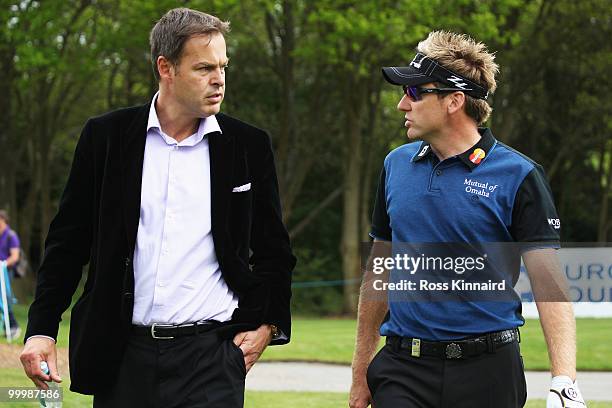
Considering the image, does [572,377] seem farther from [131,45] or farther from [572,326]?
[131,45]

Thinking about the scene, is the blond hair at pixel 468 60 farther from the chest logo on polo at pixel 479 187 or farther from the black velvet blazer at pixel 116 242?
the black velvet blazer at pixel 116 242

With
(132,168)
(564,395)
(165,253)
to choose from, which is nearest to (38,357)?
(165,253)

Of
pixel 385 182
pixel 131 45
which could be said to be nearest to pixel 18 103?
pixel 131 45

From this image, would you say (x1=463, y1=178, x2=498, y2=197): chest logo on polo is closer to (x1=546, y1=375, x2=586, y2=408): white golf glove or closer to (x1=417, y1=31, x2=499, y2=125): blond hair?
(x1=417, y1=31, x2=499, y2=125): blond hair

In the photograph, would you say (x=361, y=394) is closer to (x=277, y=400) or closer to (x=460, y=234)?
(x=460, y=234)

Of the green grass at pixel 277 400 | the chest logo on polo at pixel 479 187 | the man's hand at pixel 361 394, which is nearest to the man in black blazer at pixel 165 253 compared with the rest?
the man's hand at pixel 361 394

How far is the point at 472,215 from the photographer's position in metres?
4.47

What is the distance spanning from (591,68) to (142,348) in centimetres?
3067

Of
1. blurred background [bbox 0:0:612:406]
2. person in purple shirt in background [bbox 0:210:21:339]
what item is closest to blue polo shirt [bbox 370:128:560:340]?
person in purple shirt in background [bbox 0:210:21:339]

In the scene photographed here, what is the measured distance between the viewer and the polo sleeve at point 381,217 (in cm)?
489

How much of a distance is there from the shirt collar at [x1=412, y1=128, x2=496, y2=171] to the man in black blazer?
2.40 ft

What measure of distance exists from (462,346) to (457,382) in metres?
0.14

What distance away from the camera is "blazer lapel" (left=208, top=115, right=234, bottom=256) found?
435 cm

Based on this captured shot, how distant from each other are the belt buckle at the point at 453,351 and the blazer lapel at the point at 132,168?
50.4 inches
